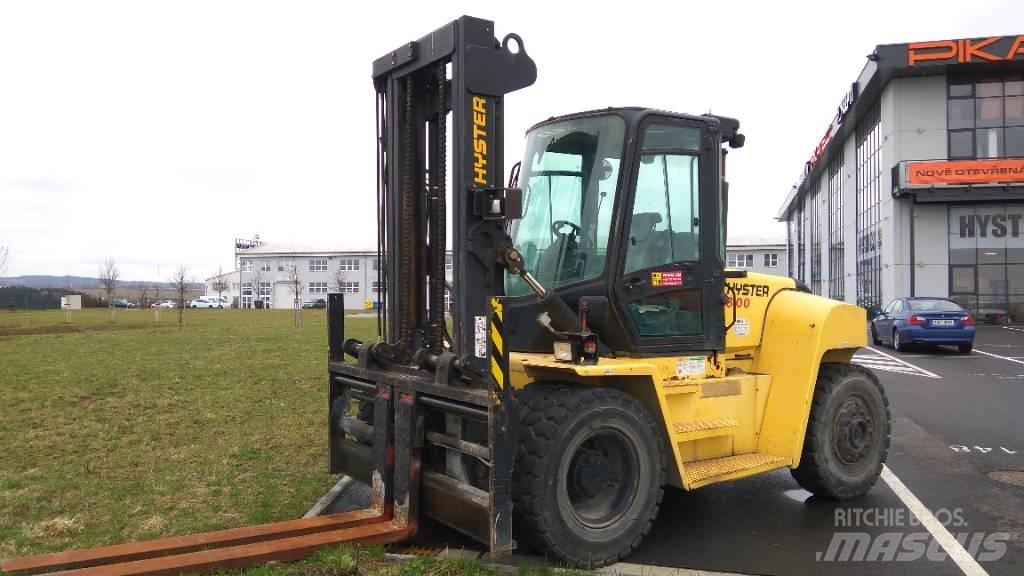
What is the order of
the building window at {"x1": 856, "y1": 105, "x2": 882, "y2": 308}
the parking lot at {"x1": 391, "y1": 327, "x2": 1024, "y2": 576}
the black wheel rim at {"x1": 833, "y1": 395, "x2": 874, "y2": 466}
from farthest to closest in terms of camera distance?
the building window at {"x1": 856, "y1": 105, "x2": 882, "y2": 308} < the black wheel rim at {"x1": 833, "y1": 395, "x2": 874, "y2": 466} < the parking lot at {"x1": 391, "y1": 327, "x2": 1024, "y2": 576}

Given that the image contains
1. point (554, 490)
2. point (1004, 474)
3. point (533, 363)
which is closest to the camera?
point (554, 490)

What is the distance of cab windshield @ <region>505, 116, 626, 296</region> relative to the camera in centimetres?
545

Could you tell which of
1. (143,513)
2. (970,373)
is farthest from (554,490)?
(970,373)

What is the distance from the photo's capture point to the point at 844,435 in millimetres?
6504

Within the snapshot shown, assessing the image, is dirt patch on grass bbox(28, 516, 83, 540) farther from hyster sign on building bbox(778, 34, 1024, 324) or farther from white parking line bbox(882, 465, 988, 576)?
hyster sign on building bbox(778, 34, 1024, 324)

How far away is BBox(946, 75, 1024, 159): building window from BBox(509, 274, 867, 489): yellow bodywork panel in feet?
93.0

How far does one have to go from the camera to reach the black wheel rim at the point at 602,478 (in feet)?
16.0

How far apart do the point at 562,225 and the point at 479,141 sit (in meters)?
0.93

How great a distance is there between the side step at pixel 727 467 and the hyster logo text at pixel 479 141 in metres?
2.51

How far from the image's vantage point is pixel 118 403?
11203mm

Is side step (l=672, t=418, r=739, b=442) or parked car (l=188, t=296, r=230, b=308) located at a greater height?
side step (l=672, t=418, r=739, b=442)

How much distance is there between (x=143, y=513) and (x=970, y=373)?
15.5 meters

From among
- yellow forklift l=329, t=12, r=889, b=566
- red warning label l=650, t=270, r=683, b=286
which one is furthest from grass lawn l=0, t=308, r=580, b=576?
red warning label l=650, t=270, r=683, b=286

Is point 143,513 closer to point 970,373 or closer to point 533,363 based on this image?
point 533,363
